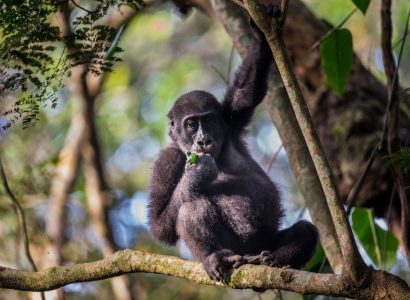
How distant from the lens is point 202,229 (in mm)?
5383

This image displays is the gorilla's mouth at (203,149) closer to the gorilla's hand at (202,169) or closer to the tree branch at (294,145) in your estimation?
the gorilla's hand at (202,169)

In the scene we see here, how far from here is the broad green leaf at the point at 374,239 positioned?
21.6 ft

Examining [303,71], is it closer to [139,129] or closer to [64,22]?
[64,22]

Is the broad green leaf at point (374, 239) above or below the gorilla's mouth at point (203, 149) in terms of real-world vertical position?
below

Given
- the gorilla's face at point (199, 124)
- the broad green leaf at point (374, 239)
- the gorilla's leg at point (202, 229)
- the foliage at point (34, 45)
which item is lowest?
the broad green leaf at point (374, 239)

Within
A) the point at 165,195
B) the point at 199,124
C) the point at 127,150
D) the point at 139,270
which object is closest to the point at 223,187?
the point at 165,195

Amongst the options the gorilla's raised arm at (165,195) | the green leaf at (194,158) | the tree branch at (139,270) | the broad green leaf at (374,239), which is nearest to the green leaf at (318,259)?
the broad green leaf at (374,239)

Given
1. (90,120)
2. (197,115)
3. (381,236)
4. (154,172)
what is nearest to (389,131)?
(381,236)

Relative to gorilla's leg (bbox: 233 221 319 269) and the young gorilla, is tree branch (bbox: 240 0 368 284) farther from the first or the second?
gorilla's leg (bbox: 233 221 319 269)

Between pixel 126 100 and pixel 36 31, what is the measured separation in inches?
427

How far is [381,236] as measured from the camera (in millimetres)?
6648

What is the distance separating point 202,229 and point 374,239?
7.04 ft

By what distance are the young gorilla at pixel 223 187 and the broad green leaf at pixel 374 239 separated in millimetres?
1177

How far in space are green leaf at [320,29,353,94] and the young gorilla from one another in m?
0.89
